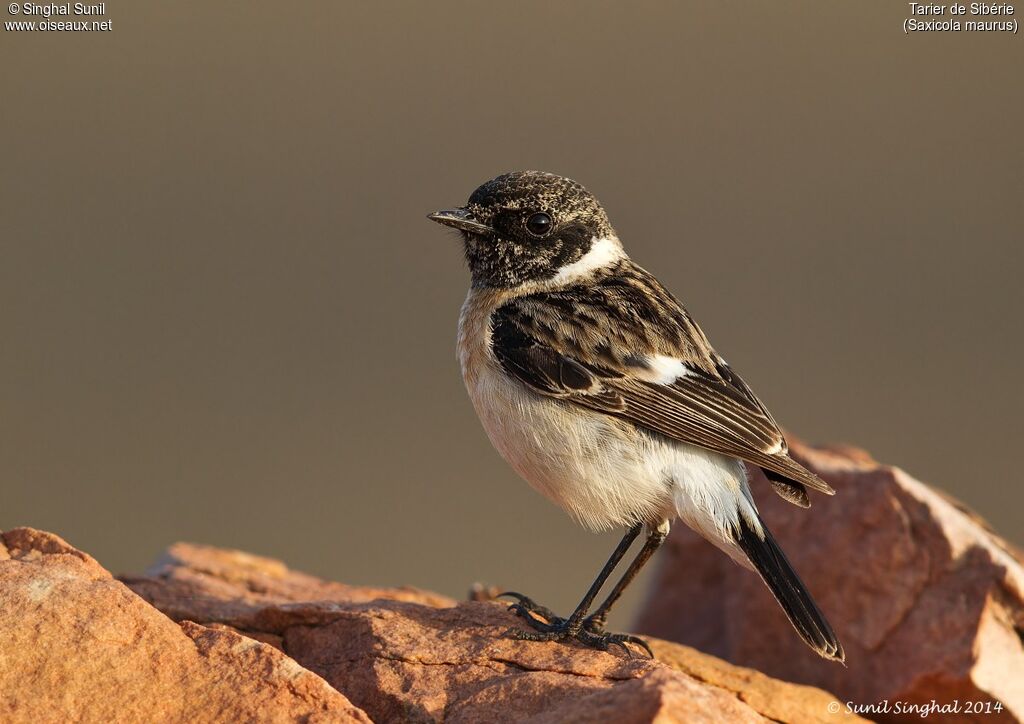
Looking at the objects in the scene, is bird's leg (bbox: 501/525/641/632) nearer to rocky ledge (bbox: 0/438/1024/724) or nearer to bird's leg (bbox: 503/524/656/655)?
bird's leg (bbox: 503/524/656/655)

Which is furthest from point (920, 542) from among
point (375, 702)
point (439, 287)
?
point (439, 287)

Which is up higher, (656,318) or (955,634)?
(656,318)

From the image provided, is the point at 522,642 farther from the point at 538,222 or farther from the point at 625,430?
the point at 538,222

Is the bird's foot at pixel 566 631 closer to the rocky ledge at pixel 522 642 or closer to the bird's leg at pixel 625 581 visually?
the bird's leg at pixel 625 581

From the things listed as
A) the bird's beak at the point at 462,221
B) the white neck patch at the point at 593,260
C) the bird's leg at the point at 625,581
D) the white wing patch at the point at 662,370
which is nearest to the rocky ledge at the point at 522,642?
the bird's leg at the point at 625,581

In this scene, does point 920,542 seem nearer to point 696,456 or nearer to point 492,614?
point 696,456

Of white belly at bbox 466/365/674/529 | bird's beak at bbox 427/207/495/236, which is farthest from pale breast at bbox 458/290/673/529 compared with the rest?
bird's beak at bbox 427/207/495/236
